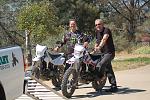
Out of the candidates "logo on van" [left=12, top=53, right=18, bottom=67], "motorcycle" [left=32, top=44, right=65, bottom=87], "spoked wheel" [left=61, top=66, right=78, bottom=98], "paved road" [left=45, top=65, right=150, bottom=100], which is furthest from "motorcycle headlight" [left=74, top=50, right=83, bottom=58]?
"logo on van" [left=12, top=53, right=18, bottom=67]

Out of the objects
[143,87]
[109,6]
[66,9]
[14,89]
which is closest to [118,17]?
[109,6]

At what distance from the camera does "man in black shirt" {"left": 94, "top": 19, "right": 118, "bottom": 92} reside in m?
11.5

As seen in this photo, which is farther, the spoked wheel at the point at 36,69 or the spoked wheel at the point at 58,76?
the spoked wheel at the point at 58,76

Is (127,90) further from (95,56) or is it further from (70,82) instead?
(70,82)

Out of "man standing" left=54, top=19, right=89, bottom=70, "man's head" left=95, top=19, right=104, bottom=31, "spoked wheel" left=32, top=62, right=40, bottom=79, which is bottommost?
"spoked wheel" left=32, top=62, right=40, bottom=79

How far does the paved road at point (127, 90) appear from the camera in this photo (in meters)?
10.9

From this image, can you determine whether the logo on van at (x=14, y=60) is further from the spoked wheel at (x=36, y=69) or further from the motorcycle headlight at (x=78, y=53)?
the spoked wheel at (x=36, y=69)

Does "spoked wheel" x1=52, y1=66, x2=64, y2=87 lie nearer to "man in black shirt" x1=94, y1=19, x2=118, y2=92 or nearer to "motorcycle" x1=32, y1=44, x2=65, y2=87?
"motorcycle" x1=32, y1=44, x2=65, y2=87

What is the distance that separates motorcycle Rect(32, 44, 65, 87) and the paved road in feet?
2.46

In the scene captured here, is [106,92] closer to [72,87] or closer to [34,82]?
[72,87]

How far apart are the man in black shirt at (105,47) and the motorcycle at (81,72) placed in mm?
149

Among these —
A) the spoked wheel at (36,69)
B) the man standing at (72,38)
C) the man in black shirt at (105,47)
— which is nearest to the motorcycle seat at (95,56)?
the man in black shirt at (105,47)

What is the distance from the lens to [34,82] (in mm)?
10797

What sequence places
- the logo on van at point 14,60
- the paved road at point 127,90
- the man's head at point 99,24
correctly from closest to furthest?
the logo on van at point 14,60, the paved road at point 127,90, the man's head at point 99,24
